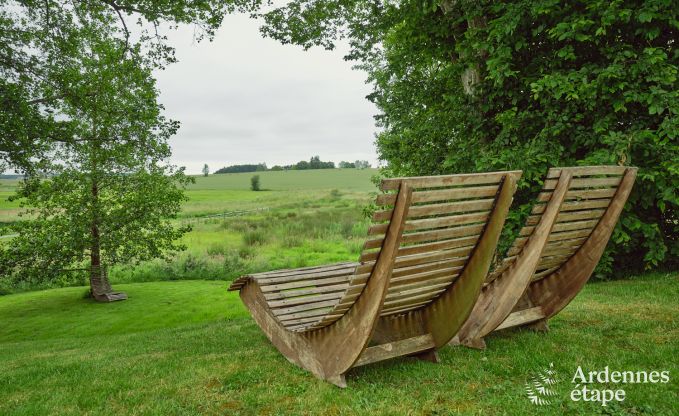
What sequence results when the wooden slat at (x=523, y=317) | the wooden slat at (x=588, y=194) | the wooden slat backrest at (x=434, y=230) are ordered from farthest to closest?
the wooden slat at (x=523, y=317) → the wooden slat at (x=588, y=194) → the wooden slat backrest at (x=434, y=230)

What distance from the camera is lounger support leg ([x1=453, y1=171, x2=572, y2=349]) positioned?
13.1 feet

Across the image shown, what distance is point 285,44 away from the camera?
1364 centimetres

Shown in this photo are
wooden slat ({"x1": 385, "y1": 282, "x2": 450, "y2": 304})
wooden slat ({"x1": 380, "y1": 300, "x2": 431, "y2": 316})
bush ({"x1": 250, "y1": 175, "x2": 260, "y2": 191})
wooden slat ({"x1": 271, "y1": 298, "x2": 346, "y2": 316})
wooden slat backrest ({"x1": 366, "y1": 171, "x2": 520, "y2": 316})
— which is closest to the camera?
wooden slat backrest ({"x1": 366, "y1": 171, "x2": 520, "y2": 316})

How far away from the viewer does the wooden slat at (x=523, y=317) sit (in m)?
4.93

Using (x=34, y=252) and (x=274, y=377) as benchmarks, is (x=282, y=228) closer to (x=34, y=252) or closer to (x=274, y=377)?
(x=34, y=252)

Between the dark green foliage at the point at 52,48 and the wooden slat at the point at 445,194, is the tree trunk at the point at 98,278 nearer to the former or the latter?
the dark green foliage at the point at 52,48

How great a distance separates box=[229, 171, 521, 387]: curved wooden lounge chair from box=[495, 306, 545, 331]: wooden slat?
0.99m

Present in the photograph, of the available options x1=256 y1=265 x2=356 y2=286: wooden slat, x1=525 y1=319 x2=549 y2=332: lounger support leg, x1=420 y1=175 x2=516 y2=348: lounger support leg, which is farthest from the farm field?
x1=420 y1=175 x2=516 y2=348: lounger support leg

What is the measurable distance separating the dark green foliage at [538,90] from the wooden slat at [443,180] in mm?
4872

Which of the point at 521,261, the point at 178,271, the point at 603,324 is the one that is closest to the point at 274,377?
the point at 521,261

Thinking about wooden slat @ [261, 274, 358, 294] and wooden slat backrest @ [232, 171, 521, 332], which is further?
wooden slat @ [261, 274, 358, 294]

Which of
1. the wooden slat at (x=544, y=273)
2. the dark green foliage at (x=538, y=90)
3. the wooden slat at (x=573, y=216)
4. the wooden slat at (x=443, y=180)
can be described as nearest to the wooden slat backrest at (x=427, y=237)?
the wooden slat at (x=443, y=180)

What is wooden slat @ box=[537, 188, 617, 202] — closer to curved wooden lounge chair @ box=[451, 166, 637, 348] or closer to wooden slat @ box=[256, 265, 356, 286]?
curved wooden lounge chair @ box=[451, 166, 637, 348]

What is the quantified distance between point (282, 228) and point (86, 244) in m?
19.4
